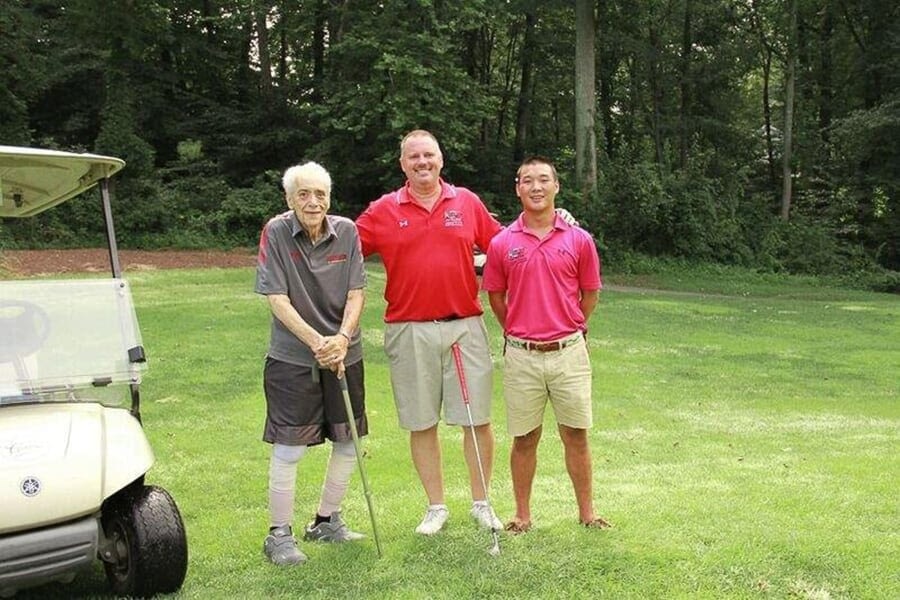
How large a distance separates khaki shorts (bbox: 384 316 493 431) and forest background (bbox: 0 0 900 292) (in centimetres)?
1925

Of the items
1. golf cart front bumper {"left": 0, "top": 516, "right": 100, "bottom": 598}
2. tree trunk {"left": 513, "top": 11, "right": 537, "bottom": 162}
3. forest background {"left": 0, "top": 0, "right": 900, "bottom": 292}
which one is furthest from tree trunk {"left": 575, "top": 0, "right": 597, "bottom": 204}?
golf cart front bumper {"left": 0, "top": 516, "right": 100, "bottom": 598}

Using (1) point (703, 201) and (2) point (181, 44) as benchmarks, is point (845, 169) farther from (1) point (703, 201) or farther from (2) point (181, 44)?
(2) point (181, 44)

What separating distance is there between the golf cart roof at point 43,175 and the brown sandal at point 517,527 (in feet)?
8.51

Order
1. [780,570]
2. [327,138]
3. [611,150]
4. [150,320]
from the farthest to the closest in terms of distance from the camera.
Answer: [611,150]
[327,138]
[150,320]
[780,570]

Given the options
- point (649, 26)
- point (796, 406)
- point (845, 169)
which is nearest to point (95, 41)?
point (649, 26)

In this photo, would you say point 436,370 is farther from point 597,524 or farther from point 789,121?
point 789,121

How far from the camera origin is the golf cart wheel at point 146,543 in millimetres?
3410

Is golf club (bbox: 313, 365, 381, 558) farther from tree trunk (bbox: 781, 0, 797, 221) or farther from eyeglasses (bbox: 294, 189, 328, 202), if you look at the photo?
tree trunk (bbox: 781, 0, 797, 221)

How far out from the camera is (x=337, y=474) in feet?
14.1

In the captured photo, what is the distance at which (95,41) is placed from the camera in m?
29.6

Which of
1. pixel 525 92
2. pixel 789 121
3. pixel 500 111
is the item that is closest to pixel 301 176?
pixel 789 121

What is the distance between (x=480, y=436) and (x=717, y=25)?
32.6 metres

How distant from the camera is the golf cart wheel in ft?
11.2

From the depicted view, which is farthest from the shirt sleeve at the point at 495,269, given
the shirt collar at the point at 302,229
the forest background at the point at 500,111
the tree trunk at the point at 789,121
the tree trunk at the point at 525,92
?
the tree trunk at the point at 525,92
